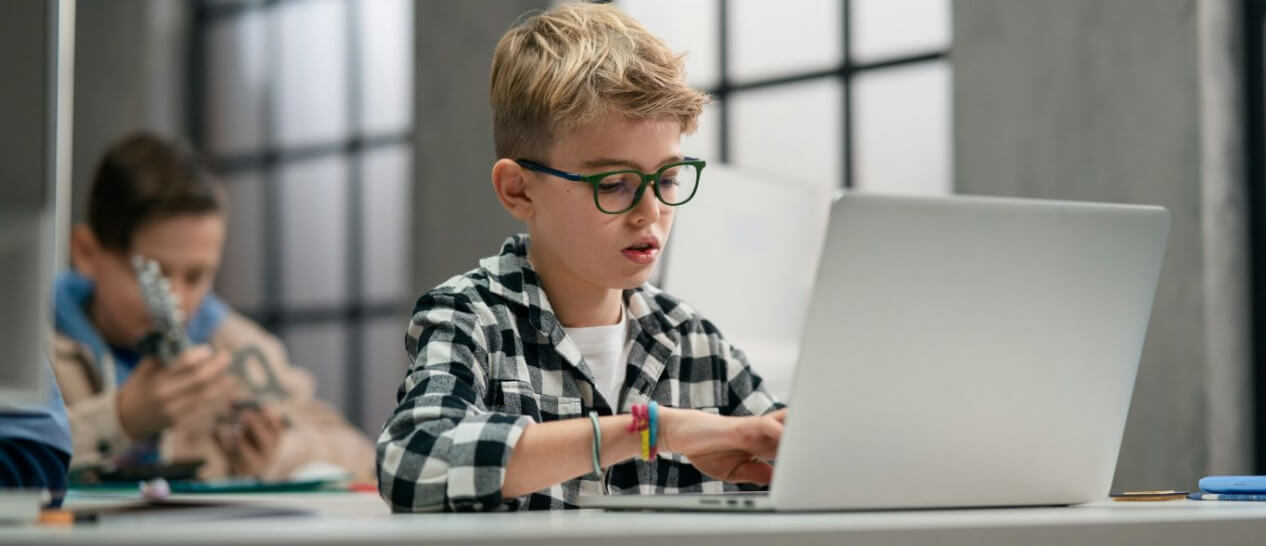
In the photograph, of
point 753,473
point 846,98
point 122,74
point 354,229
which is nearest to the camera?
point 753,473

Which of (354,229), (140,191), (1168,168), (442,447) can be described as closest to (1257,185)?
(1168,168)

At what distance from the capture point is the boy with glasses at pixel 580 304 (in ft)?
3.12

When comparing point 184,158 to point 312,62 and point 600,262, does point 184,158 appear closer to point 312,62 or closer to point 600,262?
point 600,262

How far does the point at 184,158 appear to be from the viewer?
2.69 metres

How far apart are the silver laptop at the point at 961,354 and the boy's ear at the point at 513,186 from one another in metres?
0.40

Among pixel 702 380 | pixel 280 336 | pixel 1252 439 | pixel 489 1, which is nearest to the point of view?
pixel 702 380

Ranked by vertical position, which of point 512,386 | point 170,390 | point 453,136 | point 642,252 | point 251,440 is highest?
point 453,136

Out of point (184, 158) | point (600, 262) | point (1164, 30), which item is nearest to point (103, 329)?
point (184, 158)

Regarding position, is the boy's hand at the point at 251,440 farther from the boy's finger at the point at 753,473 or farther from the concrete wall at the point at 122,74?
the concrete wall at the point at 122,74

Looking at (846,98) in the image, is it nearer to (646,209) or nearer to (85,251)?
(85,251)

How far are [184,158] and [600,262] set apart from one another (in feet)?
5.92

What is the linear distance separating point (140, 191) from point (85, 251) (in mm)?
188

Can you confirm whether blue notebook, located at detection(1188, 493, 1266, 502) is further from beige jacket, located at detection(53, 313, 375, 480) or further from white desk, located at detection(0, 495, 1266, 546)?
beige jacket, located at detection(53, 313, 375, 480)

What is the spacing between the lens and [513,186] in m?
1.20
